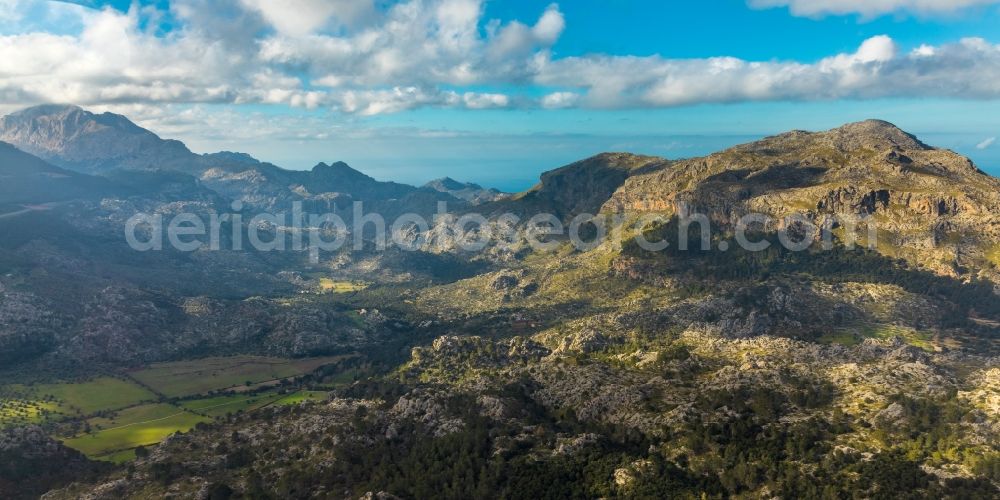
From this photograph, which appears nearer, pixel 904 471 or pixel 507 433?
pixel 904 471

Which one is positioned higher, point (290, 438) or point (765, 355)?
point (765, 355)

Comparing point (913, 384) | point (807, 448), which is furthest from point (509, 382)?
point (913, 384)

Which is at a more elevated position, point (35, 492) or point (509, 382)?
point (509, 382)

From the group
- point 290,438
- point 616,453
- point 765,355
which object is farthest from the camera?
point 765,355

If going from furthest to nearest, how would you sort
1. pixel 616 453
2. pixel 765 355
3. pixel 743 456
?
pixel 765 355 < pixel 616 453 < pixel 743 456

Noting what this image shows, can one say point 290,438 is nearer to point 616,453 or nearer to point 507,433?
point 507,433

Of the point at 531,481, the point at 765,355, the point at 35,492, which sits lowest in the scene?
the point at 35,492

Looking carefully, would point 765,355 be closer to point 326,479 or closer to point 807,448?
point 807,448

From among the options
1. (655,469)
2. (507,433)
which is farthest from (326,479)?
(655,469)

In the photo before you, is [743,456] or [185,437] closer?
[743,456]
